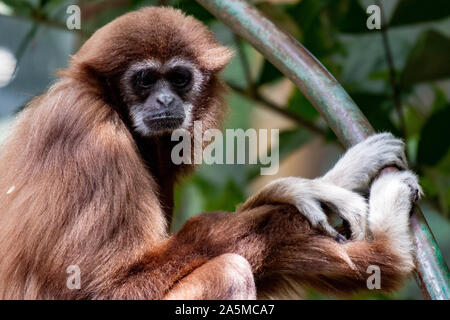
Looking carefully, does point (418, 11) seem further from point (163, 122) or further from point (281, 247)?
point (281, 247)

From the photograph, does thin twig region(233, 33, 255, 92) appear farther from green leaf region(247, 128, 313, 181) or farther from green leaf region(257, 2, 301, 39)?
green leaf region(247, 128, 313, 181)

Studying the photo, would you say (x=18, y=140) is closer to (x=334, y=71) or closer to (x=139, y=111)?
(x=139, y=111)

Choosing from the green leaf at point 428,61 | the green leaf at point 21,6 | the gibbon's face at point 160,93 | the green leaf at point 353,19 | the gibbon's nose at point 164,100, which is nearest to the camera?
the gibbon's face at point 160,93

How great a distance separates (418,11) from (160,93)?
3145 millimetres

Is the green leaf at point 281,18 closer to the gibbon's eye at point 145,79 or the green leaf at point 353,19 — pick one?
the green leaf at point 353,19

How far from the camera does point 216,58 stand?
210 inches

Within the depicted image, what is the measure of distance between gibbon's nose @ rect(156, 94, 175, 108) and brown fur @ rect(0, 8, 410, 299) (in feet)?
1.68

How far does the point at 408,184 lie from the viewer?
4.26m

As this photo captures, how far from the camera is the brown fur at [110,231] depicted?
13.5 feet

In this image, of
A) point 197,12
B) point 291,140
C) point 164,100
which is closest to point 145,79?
point 164,100

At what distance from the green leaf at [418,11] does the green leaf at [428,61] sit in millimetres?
182

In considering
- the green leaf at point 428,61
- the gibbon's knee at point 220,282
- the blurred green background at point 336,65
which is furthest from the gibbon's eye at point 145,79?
the green leaf at point 428,61

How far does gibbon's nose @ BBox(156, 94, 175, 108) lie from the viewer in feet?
16.4

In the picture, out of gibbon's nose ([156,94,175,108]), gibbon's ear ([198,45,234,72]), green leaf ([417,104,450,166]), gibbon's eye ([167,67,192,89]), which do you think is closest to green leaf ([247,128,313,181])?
green leaf ([417,104,450,166])
